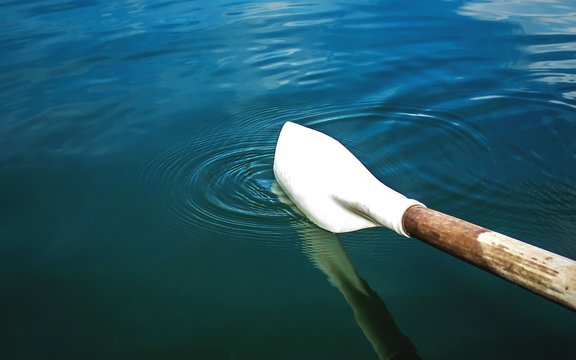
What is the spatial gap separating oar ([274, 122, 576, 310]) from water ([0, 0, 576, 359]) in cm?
20

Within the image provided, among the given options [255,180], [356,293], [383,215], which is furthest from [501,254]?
[255,180]

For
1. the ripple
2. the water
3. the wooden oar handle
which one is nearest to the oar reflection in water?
the water

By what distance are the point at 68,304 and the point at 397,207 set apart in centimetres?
145

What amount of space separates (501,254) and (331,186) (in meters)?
0.97

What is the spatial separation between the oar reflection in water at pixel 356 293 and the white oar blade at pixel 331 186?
0.08 metres

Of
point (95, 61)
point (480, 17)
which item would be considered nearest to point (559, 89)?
point (480, 17)

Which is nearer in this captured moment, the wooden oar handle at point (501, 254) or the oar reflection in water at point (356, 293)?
the wooden oar handle at point (501, 254)

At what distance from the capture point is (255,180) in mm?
2996

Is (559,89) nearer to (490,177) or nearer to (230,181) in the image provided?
(490,177)

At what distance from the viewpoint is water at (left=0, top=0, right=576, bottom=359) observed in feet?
6.67

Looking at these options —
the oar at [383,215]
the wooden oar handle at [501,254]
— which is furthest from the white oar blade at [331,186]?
the wooden oar handle at [501,254]

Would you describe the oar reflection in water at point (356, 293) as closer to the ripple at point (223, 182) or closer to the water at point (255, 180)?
the water at point (255, 180)

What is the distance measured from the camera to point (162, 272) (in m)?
2.36

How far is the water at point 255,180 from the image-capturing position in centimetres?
203
